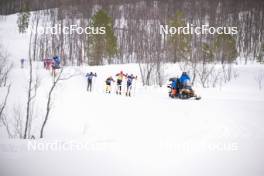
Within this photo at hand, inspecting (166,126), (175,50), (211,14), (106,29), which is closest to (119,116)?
(166,126)

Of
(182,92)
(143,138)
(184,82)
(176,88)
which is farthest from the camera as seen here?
(176,88)

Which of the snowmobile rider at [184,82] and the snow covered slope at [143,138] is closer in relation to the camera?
the snow covered slope at [143,138]

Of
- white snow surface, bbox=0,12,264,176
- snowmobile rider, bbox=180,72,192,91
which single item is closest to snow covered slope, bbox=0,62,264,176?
white snow surface, bbox=0,12,264,176

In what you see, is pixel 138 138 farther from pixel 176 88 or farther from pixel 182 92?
pixel 176 88

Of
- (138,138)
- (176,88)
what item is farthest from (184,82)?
(138,138)

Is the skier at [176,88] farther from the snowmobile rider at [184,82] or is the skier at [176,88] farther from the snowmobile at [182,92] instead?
the snowmobile rider at [184,82]

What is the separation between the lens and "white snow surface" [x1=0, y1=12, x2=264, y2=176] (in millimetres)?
6602

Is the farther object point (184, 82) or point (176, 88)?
point (176, 88)

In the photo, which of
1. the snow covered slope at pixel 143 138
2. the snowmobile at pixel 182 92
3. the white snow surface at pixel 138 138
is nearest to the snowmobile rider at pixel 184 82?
the snowmobile at pixel 182 92

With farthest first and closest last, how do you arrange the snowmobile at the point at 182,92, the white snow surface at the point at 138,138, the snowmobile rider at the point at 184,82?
1. the snowmobile rider at the point at 184,82
2. the snowmobile at the point at 182,92
3. the white snow surface at the point at 138,138

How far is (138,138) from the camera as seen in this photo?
30.2 ft

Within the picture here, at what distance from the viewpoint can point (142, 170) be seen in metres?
6.48

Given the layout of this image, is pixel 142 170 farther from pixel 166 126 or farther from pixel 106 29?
pixel 106 29

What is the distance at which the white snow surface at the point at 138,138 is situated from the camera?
21.7 feet
